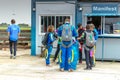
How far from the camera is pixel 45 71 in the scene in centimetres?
1596

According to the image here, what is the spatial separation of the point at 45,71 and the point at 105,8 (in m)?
5.25

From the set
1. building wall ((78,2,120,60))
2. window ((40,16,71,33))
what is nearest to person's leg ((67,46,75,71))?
building wall ((78,2,120,60))

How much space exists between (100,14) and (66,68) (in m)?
4.32

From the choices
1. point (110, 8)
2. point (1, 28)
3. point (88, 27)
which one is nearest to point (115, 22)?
point (110, 8)

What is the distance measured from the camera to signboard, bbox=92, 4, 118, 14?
777 inches

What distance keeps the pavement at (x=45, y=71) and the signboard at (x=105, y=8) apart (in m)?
2.28

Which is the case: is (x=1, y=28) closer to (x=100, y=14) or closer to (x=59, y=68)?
(x=100, y=14)

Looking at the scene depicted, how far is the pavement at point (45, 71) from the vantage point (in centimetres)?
1452

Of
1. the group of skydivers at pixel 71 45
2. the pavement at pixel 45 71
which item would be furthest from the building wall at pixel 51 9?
the group of skydivers at pixel 71 45

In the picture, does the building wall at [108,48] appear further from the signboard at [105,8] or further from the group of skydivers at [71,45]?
the group of skydivers at [71,45]

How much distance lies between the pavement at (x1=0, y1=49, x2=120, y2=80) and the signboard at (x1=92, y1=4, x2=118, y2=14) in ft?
7.50

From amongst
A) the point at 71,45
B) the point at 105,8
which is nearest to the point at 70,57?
the point at 71,45

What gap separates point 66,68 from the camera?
16203mm

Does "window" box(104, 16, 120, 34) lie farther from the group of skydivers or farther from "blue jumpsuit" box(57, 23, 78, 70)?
"blue jumpsuit" box(57, 23, 78, 70)
